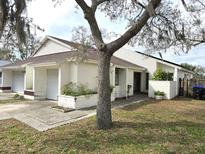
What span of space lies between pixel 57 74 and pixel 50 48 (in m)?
5.99

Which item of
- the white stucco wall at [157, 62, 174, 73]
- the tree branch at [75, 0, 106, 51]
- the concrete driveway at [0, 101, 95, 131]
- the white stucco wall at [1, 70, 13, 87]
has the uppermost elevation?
the tree branch at [75, 0, 106, 51]

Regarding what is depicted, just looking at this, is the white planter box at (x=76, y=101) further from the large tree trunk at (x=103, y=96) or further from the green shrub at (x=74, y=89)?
the large tree trunk at (x=103, y=96)

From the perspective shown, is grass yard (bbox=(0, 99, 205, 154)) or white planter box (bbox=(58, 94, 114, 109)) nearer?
grass yard (bbox=(0, 99, 205, 154))

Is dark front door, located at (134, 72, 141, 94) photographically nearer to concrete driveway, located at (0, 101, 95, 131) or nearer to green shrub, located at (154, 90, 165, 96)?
green shrub, located at (154, 90, 165, 96)

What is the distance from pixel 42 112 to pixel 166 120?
6581 mm

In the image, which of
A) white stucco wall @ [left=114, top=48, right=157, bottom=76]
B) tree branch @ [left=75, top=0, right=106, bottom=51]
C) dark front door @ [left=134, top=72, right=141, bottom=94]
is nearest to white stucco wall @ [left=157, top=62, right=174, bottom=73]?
white stucco wall @ [left=114, top=48, right=157, bottom=76]

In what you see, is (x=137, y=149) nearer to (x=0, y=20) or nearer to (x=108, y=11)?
(x=0, y=20)

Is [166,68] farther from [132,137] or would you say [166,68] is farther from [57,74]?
[132,137]

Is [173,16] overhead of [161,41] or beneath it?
overhead

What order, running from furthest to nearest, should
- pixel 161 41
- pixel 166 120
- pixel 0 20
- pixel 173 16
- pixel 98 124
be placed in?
pixel 161 41 → pixel 173 16 → pixel 166 120 → pixel 98 124 → pixel 0 20

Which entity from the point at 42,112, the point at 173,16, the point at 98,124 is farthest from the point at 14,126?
the point at 173,16

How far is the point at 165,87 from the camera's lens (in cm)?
1825

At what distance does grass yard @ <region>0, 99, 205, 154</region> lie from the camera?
19.4ft

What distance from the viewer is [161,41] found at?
10.9 meters
